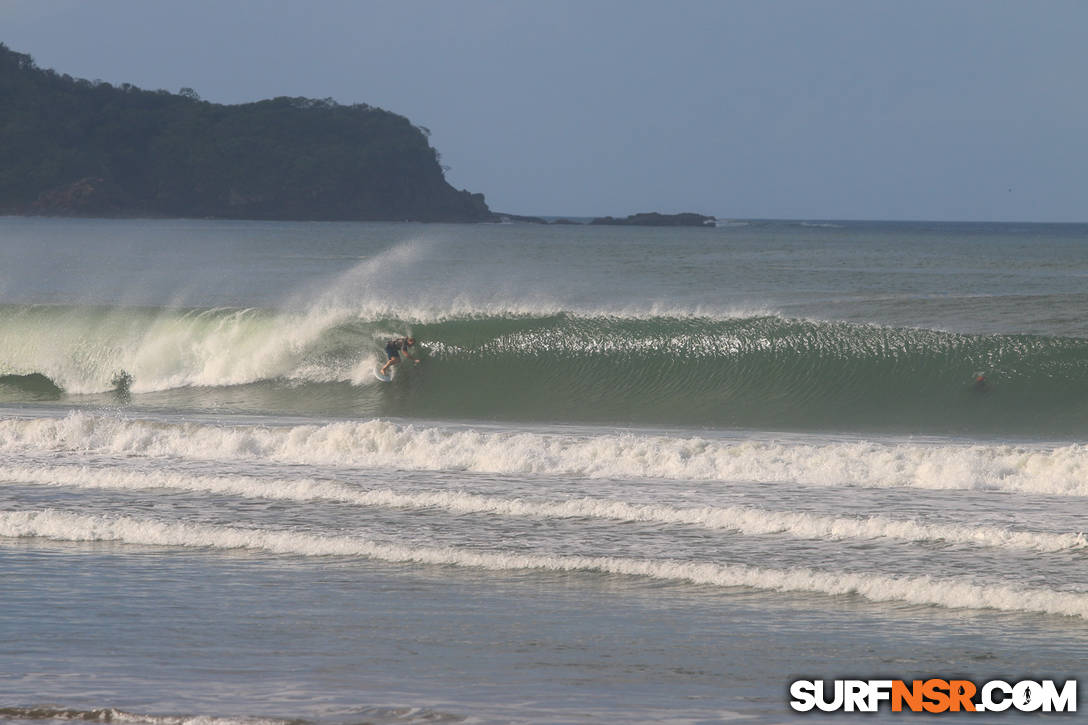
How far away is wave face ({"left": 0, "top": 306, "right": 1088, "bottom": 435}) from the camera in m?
17.0

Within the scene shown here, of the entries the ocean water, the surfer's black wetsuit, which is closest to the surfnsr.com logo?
the ocean water

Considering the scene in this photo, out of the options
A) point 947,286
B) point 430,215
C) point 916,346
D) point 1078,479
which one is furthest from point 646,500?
point 430,215

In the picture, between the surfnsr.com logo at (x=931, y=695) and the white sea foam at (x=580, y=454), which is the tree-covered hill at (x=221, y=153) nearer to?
the white sea foam at (x=580, y=454)

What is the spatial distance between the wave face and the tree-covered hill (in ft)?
416

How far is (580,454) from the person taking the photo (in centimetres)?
1175

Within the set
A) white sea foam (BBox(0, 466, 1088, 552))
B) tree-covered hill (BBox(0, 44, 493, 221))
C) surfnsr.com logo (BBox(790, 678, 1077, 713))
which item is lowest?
surfnsr.com logo (BBox(790, 678, 1077, 713))

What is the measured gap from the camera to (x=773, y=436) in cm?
1465

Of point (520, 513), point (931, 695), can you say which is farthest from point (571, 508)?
point (931, 695)

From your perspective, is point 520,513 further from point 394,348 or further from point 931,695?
point 394,348

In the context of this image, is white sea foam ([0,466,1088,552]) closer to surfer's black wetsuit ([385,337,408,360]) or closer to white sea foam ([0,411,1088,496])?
white sea foam ([0,411,1088,496])

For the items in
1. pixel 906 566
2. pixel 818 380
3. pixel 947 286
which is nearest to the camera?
pixel 906 566

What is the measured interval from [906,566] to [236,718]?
4584 millimetres

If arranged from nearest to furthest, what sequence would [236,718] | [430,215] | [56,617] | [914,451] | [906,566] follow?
[236,718] < [56,617] < [906,566] < [914,451] < [430,215]

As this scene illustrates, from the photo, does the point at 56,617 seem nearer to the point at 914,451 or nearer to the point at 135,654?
the point at 135,654
